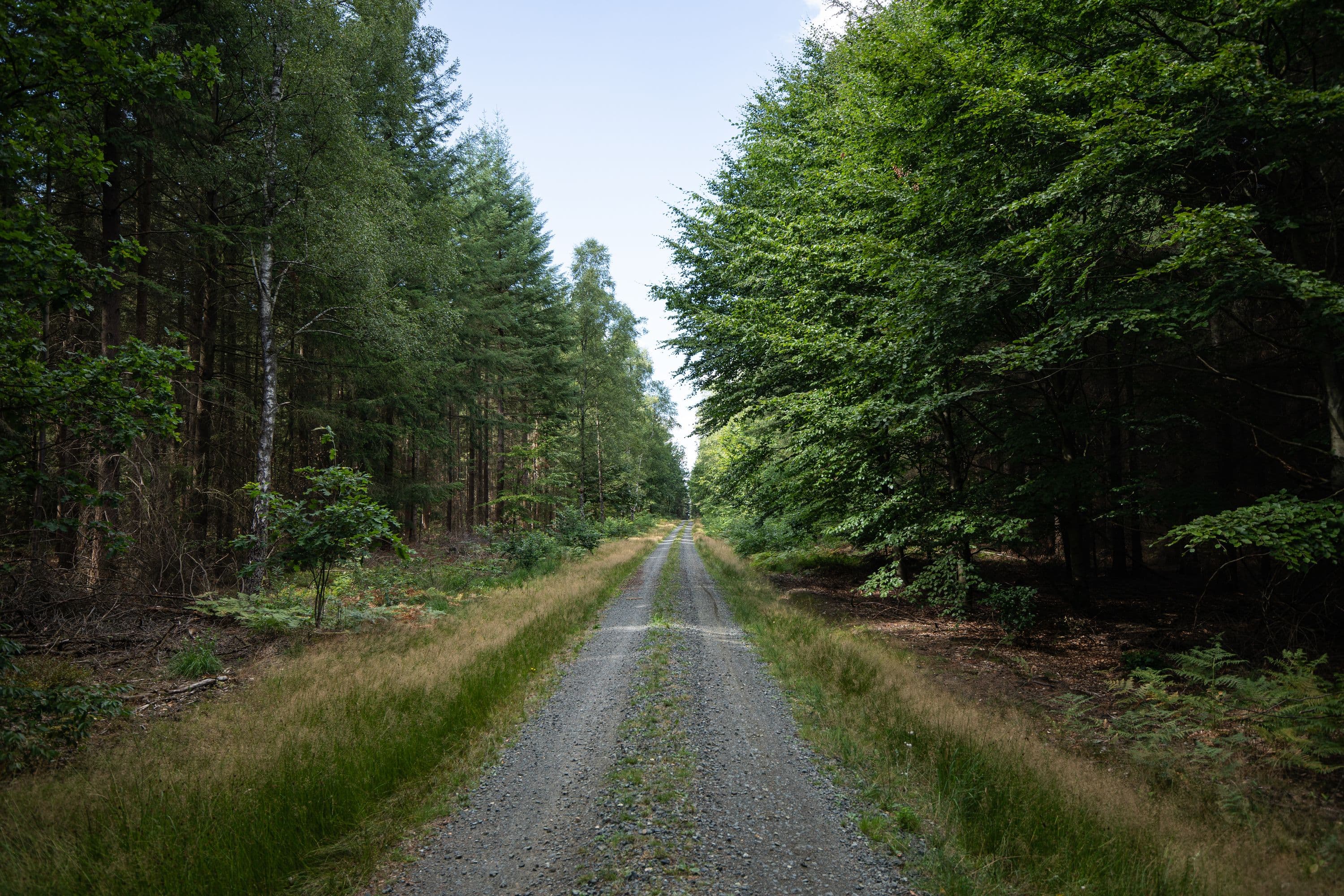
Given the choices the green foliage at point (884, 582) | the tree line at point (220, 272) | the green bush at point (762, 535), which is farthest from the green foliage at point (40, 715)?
the green bush at point (762, 535)

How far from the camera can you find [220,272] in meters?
13.4

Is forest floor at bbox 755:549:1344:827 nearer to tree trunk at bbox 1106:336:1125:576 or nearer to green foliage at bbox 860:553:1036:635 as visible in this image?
green foliage at bbox 860:553:1036:635

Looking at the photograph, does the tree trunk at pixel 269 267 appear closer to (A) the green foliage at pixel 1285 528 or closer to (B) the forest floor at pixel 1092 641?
(B) the forest floor at pixel 1092 641

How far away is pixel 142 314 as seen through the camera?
436 inches

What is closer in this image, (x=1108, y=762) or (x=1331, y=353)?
(x=1108, y=762)

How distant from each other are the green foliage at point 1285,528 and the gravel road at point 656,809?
4292 millimetres

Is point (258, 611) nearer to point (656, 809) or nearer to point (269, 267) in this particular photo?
point (269, 267)

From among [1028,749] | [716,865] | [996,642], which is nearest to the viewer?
[716,865]

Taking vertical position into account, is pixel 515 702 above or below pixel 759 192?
below

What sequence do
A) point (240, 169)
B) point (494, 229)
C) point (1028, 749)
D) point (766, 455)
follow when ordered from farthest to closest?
1. point (494, 229)
2. point (766, 455)
3. point (240, 169)
4. point (1028, 749)

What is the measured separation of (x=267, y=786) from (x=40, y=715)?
2316 mm

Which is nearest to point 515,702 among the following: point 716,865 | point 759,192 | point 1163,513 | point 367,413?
point 716,865

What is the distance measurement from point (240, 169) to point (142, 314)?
376cm

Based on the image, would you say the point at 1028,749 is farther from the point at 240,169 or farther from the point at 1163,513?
the point at 240,169
